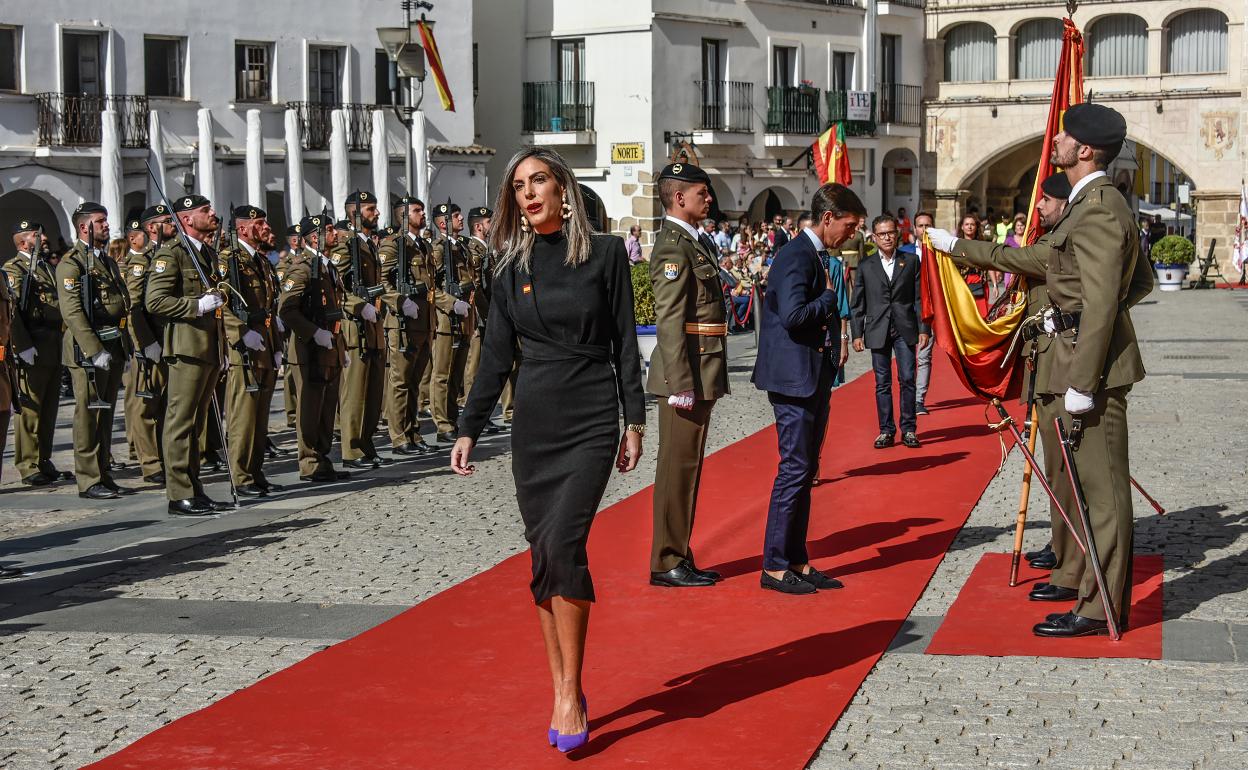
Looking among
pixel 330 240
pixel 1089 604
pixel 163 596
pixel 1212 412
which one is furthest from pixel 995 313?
pixel 1212 412

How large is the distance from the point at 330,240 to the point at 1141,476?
6.68 meters

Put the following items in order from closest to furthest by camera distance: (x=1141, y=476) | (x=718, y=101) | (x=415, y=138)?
1. (x=1141, y=476)
2. (x=415, y=138)
3. (x=718, y=101)

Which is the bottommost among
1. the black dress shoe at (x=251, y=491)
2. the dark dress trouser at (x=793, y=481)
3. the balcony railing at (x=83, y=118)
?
the black dress shoe at (x=251, y=491)

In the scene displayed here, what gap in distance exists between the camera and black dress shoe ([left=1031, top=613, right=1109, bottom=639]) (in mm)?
7309

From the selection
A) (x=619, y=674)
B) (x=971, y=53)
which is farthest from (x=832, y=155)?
(x=971, y=53)

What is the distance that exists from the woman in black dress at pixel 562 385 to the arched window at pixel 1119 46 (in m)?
44.1

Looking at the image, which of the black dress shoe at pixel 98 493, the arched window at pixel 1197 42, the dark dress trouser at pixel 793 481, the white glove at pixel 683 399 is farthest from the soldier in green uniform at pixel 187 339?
the arched window at pixel 1197 42

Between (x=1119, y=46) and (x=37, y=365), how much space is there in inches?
1584

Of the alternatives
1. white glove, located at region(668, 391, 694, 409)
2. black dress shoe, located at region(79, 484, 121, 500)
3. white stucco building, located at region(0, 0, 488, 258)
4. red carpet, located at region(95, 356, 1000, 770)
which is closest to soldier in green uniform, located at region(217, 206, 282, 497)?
black dress shoe, located at region(79, 484, 121, 500)

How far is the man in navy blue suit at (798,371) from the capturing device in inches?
325

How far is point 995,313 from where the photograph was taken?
9.36 metres

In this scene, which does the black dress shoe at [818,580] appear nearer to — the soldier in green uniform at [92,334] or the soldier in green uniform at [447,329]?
the soldier in green uniform at [92,334]

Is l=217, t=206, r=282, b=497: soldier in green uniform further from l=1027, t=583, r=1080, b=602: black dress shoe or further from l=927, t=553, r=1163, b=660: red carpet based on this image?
l=1027, t=583, r=1080, b=602: black dress shoe

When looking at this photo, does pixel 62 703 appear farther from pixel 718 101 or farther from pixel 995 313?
pixel 718 101
